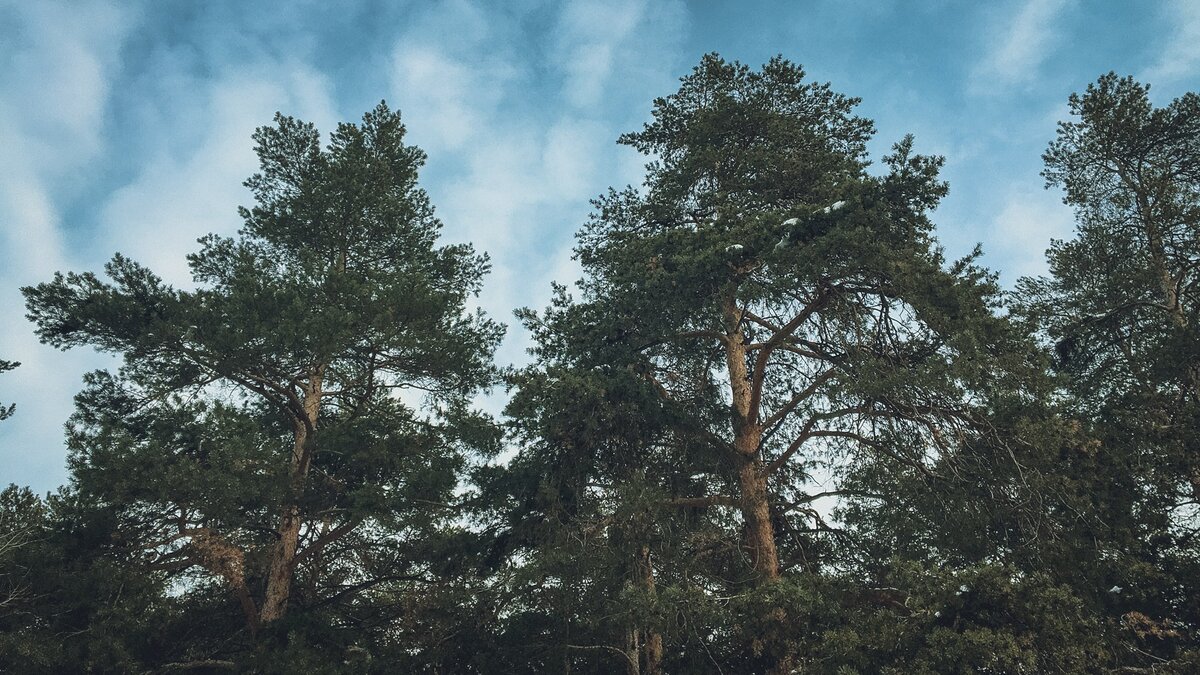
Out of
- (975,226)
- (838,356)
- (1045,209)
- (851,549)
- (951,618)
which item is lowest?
(951,618)

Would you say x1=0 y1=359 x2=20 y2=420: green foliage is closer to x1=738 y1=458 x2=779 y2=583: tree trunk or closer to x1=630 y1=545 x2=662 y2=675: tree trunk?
x1=630 y1=545 x2=662 y2=675: tree trunk

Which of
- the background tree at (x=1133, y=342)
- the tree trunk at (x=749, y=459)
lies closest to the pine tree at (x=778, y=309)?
the tree trunk at (x=749, y=459)

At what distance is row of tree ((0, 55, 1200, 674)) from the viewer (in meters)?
8.64

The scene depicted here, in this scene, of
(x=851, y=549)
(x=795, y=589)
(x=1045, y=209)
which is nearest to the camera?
(x=795, y=589)

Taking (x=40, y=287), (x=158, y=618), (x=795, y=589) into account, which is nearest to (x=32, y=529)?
(x=158, y=618)

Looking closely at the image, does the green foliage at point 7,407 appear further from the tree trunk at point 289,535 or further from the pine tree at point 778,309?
the pine tree at point 778,309

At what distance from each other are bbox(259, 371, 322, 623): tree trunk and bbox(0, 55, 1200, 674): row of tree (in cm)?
8

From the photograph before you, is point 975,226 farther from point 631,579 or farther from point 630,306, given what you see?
point 631,579

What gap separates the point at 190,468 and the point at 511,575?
16.7 feet

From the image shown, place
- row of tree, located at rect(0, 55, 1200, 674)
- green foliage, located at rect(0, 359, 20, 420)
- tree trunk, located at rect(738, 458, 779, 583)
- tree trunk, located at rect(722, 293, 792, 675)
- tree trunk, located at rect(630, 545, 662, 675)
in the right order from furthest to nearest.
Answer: green foliage, located at rect(0, 359, 20, 420) → tree trunk, located at rect(722, 293, 792, 675) → tree trunk, located at rect(738, 458, 779, 583) → tree trunk, located at rect(630, 545, 662, 675) → row of tree, located at rect(0, 55, 1200, 674)

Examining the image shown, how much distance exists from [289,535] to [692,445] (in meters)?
7.32

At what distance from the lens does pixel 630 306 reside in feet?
36.5

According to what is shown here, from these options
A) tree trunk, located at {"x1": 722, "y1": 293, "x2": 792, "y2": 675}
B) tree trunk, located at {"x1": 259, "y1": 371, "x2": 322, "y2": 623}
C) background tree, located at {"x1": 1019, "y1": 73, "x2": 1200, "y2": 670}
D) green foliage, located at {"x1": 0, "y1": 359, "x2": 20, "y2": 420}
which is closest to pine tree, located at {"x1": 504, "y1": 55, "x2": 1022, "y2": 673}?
tree trunk, located at {"x1": 722, "y1": 293, "x2": 792, "y2": 675}

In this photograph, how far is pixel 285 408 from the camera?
1407 cm
